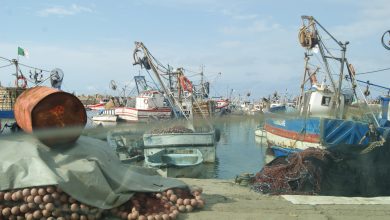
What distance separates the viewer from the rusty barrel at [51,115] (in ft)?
17.0

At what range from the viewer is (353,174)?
31.6 ft

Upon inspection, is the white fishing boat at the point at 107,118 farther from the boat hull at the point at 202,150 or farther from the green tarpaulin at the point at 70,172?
the green tarpaulin at the point at 70,172

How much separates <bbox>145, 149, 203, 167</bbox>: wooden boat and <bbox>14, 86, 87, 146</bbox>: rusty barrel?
897cm

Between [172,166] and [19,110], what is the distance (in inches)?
362

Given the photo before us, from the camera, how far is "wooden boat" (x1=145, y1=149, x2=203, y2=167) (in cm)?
1471

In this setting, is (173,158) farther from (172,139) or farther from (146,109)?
(146,109)

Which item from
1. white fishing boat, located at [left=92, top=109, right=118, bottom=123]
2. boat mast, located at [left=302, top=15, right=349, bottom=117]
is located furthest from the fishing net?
white fishing boat, located at [left=92, top=109, right=118, bottom=123]

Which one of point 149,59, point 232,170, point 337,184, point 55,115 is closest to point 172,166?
point 232,170

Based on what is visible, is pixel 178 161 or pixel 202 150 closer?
pixel 178 161

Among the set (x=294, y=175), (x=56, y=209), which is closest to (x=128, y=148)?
(x=294, y=175)

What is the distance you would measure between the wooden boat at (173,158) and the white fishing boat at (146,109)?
62.2ft

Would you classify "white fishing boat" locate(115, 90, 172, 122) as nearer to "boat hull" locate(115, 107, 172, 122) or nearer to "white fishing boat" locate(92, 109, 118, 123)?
"boat hull" locate(115, 107, 172, 122)

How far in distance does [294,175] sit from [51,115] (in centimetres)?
475

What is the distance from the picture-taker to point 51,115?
5.25m
